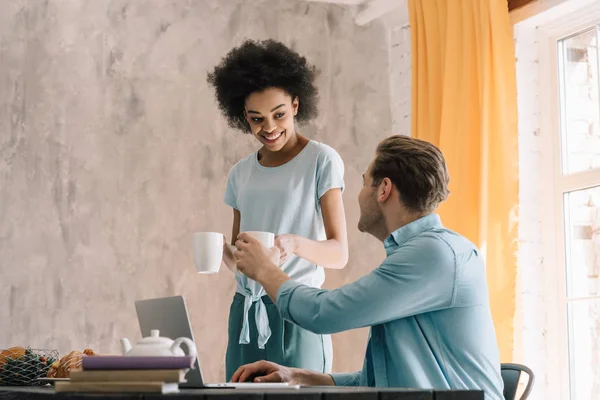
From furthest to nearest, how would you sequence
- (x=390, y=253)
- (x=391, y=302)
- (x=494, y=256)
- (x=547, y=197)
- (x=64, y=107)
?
1. (x=64, y=107)
2. (x=547, y=197)
3. (x=494, y=256)
4. (x=390, y=253)
5. (x=391, y=302)

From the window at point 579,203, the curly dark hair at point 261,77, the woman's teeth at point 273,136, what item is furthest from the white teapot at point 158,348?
the window at point 579,203

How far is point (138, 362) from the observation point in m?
1.19

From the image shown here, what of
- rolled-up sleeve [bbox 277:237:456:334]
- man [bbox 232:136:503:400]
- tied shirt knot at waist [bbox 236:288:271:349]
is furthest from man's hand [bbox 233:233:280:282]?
tied shirt knot at waist [bbox 236:288:271:349]

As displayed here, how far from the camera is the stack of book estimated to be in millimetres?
1168

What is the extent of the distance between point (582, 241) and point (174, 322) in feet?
7.38

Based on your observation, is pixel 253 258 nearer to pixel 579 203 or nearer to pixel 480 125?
pixel 480 125

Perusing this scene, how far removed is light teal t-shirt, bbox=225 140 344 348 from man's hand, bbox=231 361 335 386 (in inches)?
19.3

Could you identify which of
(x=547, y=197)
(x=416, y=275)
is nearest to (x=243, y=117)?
(x=416, y=275)

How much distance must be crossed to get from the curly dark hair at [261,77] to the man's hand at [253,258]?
0.77m

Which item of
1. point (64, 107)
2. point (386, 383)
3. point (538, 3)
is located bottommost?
point (386, 383)

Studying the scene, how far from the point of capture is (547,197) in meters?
3.38

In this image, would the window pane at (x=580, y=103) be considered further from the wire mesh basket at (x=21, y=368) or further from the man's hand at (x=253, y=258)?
the wire mesh basket at (x=21, y=368)

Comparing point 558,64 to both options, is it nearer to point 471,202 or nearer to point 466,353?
point 471,202

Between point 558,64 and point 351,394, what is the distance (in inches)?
101
